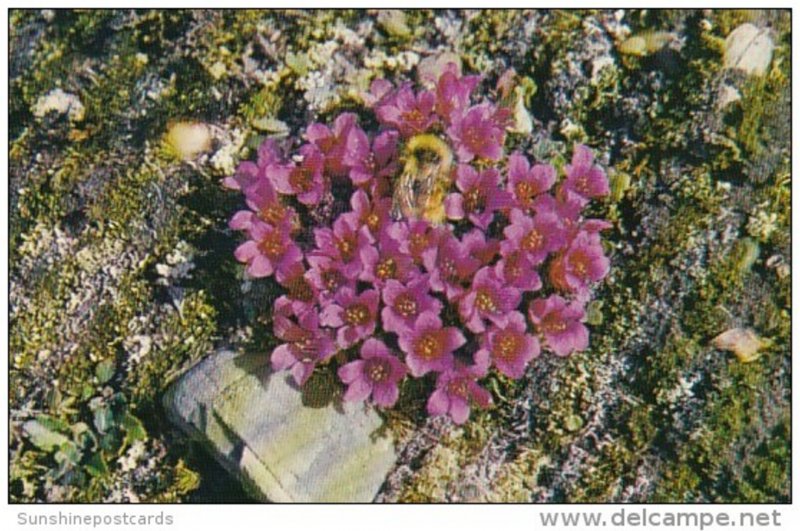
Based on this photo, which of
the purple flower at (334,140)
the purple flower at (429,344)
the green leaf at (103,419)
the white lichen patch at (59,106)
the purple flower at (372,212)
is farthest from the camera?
the white lichen patch at (59,106)

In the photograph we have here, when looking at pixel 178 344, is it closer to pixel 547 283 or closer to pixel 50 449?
pixel 50 449

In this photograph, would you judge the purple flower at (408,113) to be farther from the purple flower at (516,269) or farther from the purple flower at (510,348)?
the purple flower at (510,348)

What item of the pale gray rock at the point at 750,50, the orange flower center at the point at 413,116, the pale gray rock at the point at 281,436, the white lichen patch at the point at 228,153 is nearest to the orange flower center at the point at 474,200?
the orange flower center at the point at 413,116

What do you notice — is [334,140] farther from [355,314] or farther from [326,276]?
[355,314]

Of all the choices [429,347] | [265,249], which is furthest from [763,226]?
[265,249]

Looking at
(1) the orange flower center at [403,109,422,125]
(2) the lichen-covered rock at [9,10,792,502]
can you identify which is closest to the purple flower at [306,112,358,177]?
(1) the orange flower center at [403,109,422,125]

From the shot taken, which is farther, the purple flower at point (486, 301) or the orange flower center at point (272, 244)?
the orange flower center at point (272, 244)
